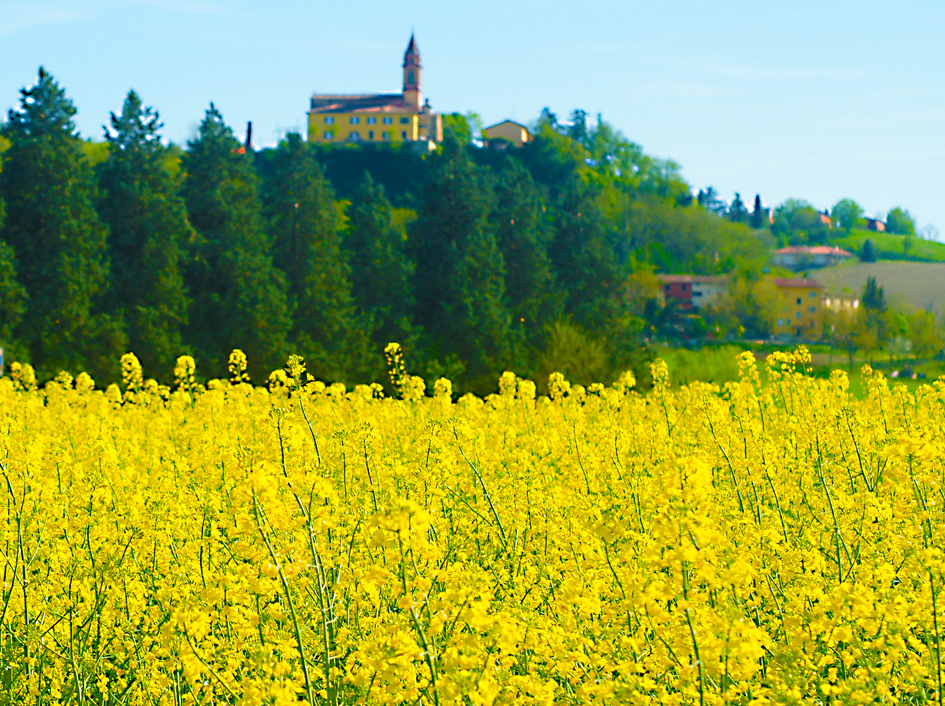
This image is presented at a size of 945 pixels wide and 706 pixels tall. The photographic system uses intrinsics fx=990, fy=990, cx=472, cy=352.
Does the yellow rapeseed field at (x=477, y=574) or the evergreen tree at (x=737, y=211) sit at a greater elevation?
the evergreen tree at (x=737, y=211)

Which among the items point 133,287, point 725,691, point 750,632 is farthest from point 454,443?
point 133,287

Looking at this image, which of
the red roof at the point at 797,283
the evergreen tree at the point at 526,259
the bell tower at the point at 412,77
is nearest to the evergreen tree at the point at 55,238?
the evergreen tree at the point at 526,259

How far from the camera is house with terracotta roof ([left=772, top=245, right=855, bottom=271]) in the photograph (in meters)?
128

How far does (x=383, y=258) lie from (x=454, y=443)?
74.9 ft

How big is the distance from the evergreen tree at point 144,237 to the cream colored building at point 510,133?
82247mm

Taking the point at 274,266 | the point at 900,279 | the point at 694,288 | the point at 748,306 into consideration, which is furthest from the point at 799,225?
the point at 274,266

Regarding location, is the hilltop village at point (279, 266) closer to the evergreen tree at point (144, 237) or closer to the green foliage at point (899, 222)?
the evergreen tree at point (144, 237)

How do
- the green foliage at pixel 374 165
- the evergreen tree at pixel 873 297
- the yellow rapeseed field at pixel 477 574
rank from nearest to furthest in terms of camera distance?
the yellow rapeseed field at pixel 477 574
the evergreen tree at pixel 873 297
the green foliage at pixel 374 165

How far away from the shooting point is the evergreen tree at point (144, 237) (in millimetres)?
25812

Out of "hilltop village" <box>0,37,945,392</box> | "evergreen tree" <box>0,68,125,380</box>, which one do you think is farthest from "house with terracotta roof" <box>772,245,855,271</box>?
"evergreen tree" <box>0,68,125,380</box>

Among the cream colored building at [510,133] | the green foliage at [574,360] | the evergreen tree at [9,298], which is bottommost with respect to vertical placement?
the green foliage at [574,360]

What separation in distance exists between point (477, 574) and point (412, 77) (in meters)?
124

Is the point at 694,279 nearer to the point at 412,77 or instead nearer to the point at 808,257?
the point at 808,257

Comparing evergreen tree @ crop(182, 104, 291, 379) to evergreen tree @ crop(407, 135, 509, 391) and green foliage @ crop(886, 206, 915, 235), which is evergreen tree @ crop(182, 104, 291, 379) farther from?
green foliage @ crop(886, 206, 915, 235)
